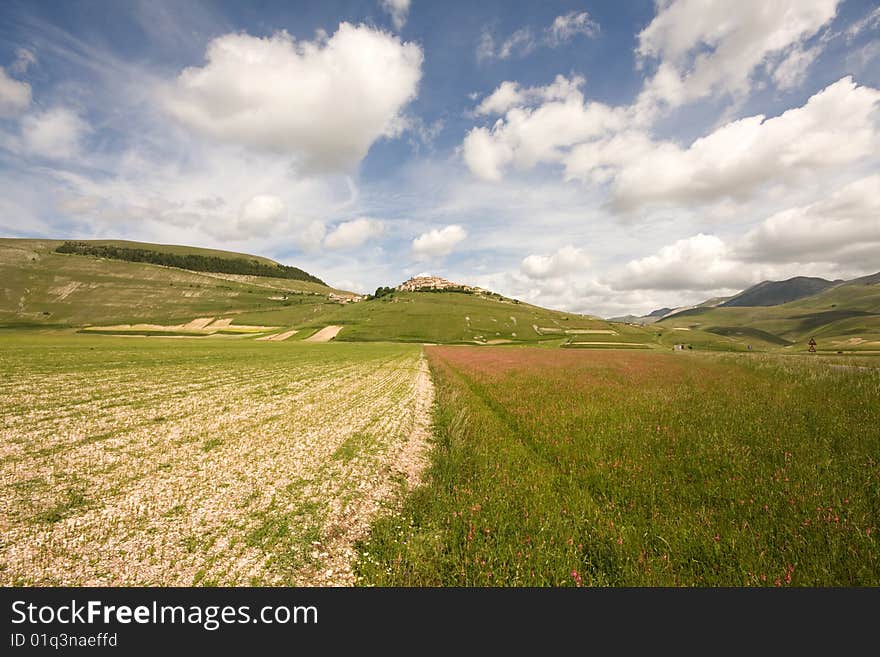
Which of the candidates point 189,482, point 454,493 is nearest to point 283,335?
point 189,482

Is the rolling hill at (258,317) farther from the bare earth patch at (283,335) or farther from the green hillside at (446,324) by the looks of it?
the bare earth patch at (283,335)

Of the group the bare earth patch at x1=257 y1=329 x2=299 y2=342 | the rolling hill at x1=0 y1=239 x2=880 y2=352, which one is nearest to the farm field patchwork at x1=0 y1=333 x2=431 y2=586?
the bare earth patch at x1=257 y1=329 x2=299 y2=342

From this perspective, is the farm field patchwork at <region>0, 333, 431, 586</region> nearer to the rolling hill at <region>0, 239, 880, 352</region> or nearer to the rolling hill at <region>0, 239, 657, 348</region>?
the rolling hill at <region>0, 239, 880, 352</region>

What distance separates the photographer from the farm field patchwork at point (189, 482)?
5.86 metres

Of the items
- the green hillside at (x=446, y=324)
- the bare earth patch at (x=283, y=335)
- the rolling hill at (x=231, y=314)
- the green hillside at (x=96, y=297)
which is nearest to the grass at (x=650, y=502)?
the rolling hill at (x=231, y=314)

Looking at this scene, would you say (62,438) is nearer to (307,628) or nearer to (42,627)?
(42,627)

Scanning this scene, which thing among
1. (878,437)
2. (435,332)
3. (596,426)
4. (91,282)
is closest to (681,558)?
(596,426)

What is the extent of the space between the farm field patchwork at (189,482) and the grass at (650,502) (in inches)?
59.4

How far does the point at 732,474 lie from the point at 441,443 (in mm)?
8934

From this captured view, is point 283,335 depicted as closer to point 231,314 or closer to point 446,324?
point 231,314

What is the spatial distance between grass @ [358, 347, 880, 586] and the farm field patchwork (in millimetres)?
1510

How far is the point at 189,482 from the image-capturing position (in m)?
9.08

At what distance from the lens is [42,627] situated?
A: 14.4 ft

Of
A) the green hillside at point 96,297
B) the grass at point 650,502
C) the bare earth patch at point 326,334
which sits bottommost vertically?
the grass at point 650,502
